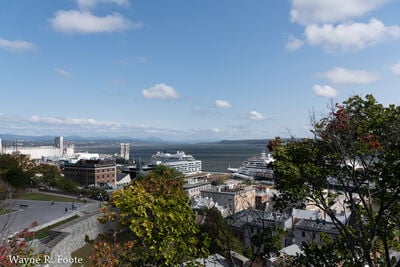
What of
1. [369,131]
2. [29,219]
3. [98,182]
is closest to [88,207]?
[29,219]

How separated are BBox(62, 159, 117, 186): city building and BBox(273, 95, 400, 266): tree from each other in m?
54.6

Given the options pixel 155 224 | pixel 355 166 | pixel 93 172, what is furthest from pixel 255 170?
pixel 155 224

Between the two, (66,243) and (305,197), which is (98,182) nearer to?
(66,243)

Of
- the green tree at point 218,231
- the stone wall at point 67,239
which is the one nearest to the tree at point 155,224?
the stone wall at point 67,239

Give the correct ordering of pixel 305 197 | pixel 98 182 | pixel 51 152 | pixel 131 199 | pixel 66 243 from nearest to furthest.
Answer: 1. pixel 131 199
2. pixel 305 197
3. pixel 66 243
4. pixel 98 182
5. pixel 51 152

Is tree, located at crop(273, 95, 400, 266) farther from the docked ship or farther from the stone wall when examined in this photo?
the docked ship

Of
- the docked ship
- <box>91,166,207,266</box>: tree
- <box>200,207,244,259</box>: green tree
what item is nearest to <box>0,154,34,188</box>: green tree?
<box>200,207,244,259</box>: green tree

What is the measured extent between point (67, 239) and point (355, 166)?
16808 millimetres

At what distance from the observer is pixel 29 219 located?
21.9 metres

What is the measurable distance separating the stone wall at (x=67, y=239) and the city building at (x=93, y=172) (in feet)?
116

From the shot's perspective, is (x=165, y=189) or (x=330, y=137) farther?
(x=330, y=137)

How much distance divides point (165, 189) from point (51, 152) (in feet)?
517

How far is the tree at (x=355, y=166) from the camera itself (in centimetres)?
530

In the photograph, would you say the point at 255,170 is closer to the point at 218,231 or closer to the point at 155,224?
the point at 218,231
